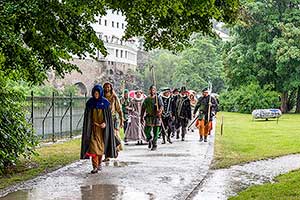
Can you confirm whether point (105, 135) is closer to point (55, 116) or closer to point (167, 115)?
point (167, 115)

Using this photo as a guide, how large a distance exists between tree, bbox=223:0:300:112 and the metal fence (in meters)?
27.2

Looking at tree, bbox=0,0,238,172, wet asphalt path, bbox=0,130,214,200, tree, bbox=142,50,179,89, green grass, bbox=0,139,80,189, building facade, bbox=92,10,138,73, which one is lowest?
green grass, bbox=0,139,80,189

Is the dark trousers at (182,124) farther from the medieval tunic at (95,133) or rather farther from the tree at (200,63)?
the tree at (200,63)

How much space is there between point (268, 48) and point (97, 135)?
38.6 meters

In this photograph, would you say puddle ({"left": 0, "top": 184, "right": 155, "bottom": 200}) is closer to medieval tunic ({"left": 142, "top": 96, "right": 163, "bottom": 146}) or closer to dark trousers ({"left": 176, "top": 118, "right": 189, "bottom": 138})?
medieval tunic ({"left": 142, "top": 96, "right": 163, "bottom": 146})

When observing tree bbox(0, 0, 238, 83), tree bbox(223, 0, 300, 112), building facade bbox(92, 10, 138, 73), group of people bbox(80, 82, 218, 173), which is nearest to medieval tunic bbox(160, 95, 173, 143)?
group of people bbox(80, 82, 218, 173)

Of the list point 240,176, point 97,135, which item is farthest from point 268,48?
point 97,135

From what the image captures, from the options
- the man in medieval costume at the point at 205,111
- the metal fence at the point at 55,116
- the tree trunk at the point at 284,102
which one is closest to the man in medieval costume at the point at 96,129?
the metal fence at the point at 55,116

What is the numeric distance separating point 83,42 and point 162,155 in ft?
13.8

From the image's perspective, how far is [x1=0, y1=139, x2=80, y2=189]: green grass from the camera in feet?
35.2

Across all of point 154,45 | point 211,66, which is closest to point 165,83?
point 211,66

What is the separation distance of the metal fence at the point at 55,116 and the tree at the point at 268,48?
27.2 m

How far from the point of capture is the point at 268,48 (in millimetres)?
47562

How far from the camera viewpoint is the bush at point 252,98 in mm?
48375
